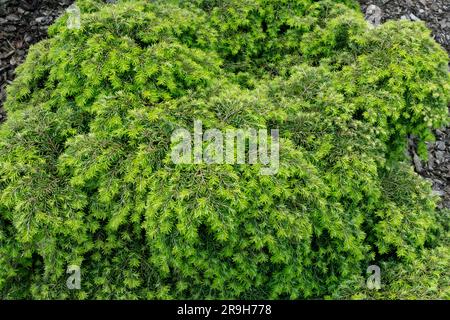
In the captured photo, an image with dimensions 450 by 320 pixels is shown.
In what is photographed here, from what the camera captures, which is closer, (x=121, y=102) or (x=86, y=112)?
(x=121, y=102)

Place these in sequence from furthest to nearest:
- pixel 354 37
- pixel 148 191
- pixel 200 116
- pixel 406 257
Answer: pixel 354 37 → pixel 406 257 → pixel 200 116 → pixel 148 191

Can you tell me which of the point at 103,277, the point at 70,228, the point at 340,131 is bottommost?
the point at 103,277

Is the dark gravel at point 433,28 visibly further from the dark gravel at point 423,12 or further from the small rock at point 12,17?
the small rock at point 12,17

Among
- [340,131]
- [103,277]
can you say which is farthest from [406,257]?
[103,277]

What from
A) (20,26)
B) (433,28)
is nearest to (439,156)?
(433,28)

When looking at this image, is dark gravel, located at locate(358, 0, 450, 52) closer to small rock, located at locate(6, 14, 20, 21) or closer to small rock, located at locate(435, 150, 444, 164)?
small rock, located at locate(435, 150, 444, 164)

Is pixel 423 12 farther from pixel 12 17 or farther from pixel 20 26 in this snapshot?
pixel 12 17

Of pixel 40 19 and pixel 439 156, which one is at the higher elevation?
pixel 40 19

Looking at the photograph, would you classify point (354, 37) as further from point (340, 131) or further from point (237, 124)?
point (237, 124)
